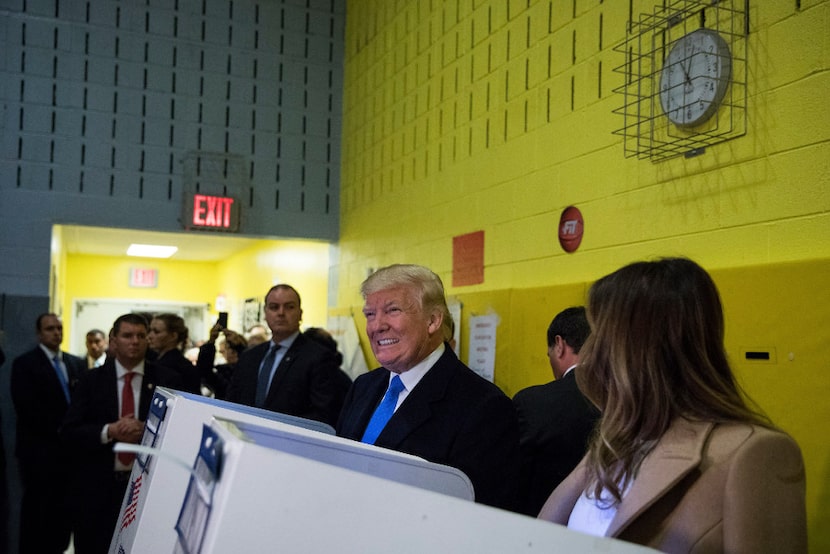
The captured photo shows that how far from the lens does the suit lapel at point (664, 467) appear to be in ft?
3.70

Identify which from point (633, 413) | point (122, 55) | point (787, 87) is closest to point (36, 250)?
point (122, 55)

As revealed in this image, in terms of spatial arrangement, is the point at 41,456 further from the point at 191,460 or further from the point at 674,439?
the point at 674,439

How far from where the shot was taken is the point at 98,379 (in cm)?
374

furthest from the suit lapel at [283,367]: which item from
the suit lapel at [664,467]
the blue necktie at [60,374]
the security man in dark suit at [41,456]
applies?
the suit lapel at [664,467]

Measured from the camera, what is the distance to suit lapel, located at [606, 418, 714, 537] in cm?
113

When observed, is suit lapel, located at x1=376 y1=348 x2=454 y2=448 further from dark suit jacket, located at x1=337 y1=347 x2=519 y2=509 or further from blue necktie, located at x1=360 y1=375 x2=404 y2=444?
blue necktie, located at x1=360 y1=375 x2=404 y2=444

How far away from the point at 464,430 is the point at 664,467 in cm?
77

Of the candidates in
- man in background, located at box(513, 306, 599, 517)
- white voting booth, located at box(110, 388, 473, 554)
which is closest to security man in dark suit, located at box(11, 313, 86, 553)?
white voting booth, located at box(110, 388, 473, 554)

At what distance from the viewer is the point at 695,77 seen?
2.90 m

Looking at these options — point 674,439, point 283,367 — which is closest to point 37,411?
point 283,367

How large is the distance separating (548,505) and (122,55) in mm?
6095

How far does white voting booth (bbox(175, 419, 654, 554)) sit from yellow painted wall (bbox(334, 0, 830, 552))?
1803mm

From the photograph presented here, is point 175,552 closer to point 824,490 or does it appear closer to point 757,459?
point 757,459

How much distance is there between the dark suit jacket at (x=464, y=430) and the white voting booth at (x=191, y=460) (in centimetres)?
28
